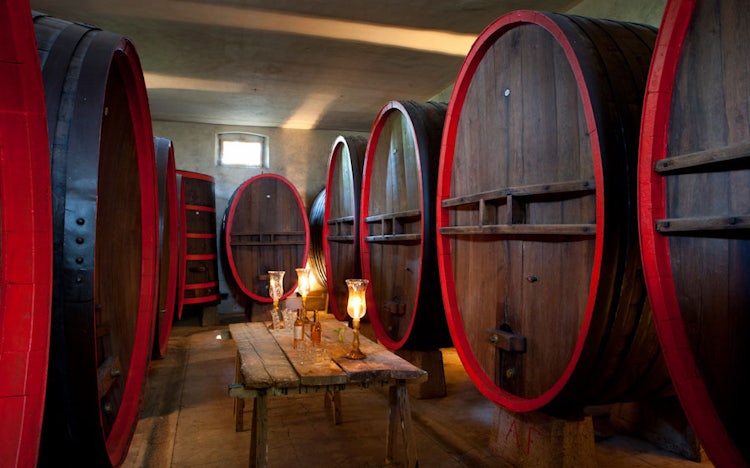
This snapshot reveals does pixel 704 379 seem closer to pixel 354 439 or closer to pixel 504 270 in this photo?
pixel 504 270

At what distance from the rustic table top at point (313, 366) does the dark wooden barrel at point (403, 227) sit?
58cm

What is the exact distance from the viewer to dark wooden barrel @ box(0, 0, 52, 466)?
94cm

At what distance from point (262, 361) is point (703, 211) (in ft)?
7.06

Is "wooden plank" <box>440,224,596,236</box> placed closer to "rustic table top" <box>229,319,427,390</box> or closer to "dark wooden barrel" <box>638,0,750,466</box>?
"dark wooden barrel" <box>638,0,750,466</box>

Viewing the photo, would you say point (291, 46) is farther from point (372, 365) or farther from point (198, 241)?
point (372, 365)

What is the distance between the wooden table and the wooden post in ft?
1.94

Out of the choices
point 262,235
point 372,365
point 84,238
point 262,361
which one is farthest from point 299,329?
point 262,235

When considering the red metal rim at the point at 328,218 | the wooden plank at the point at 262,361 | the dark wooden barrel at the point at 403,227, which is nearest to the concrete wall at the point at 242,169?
the red metal rim at the point at 328,218

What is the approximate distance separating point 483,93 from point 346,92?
4.51m

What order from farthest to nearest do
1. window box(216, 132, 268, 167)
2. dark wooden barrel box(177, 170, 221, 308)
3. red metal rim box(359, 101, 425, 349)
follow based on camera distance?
window box(216, 132, 268, 167) → dark wooden barrel box(177, 170, 221, 308) → red metal rim box(359, 101, 425, 349)

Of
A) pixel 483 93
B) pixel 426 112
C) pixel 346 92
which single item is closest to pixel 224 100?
pixel 346 92

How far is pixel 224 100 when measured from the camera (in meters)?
7.19

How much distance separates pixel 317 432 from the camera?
3.27m

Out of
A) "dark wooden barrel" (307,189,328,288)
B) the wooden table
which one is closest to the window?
"dark wooden barrel" (307,189,328,288)
